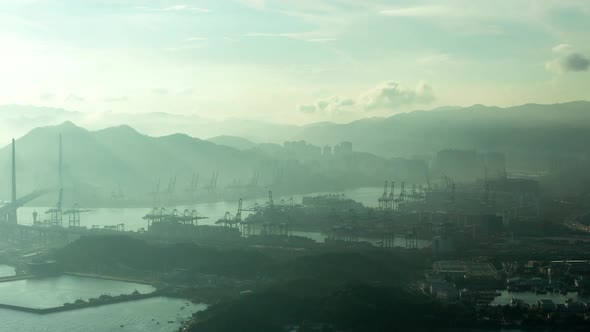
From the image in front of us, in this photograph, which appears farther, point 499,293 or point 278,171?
point 278,171

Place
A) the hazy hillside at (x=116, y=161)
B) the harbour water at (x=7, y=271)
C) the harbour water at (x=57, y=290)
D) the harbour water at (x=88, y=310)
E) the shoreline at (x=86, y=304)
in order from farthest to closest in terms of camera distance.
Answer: the hazy hillside at (x=116, y=161) < the harbour water at (x=7, y=271) < the harbour water at (x=57, y=290) < the shoreline at (x=86, y=304) < the harbour water at (x=88, y=310)

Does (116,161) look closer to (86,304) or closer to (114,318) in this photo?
(86,304)

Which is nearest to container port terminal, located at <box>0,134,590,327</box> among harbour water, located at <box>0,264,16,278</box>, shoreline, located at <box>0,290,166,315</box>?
shoreline, located at <box>0,290,166,315</box>

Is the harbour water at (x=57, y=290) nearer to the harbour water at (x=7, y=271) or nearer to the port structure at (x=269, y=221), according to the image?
the harbour water at (x=7, y=271)

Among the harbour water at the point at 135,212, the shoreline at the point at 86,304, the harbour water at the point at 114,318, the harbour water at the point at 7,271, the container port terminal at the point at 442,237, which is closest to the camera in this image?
the harbour water at the point at 114,318

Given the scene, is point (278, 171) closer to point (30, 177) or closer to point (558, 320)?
point (30, 177)

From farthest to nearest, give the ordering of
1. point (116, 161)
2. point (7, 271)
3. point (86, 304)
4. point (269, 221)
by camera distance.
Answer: point (116, 161) → point (269, 221) → point (7, 271) → point (86, 304)

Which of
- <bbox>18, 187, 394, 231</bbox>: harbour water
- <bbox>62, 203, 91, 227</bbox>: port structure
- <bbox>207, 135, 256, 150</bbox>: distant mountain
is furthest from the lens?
<bbox>207, 135, 256, 150</bbox>: distant mountain

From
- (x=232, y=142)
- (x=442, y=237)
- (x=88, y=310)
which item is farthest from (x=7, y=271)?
(x=232, y=142)

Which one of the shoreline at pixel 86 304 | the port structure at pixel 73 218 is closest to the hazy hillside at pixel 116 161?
the port structure at pixel 73 218

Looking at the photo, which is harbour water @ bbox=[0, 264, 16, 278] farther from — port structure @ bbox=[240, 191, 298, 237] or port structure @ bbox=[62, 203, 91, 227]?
port structure @ bbox=[62, 203, 91, 227]

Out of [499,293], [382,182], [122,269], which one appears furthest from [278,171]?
[499,293]
